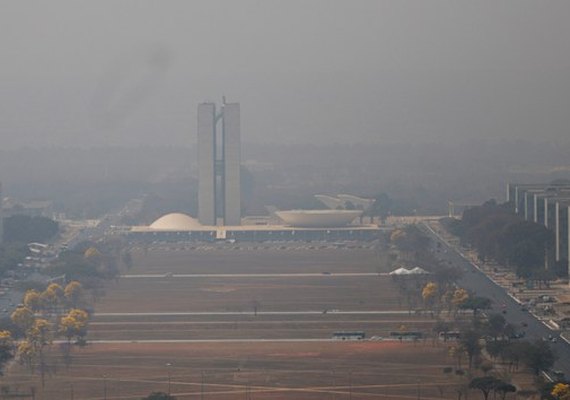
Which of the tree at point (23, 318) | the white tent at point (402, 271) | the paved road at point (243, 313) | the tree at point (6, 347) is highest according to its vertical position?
the white tent at point (402, 271)

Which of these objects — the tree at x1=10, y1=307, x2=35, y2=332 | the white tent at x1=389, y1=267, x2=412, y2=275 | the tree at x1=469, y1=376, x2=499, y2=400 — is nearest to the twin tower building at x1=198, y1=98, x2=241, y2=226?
the white tent at x1=389, y1=267, x2=412, y2=275

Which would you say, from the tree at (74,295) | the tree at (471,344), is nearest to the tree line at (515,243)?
the tree at (74,295)

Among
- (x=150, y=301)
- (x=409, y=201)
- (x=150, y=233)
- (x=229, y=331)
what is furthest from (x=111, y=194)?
(x=229, y=331)

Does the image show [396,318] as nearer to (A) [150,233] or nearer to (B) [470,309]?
(B) [470,309]

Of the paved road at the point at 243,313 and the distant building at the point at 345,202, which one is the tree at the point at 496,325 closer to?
the paved road at the point at 243,313

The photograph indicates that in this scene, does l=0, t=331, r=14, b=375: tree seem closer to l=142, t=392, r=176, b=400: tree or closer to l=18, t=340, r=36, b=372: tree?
l=18, t=340, r=36, b=372: tree
